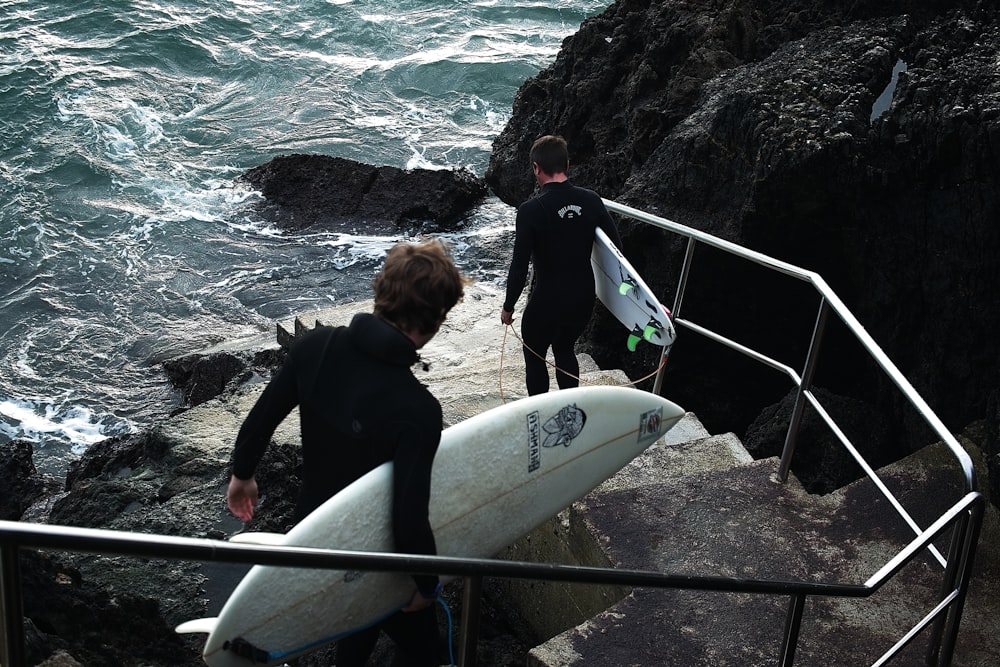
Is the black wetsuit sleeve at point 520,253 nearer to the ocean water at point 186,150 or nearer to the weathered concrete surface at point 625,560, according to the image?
the weathered concrete surface at point 625,560

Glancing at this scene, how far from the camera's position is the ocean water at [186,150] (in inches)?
413

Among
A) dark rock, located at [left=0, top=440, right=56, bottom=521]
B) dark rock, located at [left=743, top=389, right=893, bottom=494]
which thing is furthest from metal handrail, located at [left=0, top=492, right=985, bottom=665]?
dark rock, located at [left=0, top=440, right=56, bottom=521]

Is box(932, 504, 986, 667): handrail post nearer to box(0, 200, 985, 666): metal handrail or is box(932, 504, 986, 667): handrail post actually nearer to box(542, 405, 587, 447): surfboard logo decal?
box(0, 200, 985, 666): metal handrail

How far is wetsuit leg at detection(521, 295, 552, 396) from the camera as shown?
498 cm

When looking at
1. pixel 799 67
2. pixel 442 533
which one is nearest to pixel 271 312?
pixel 799 67

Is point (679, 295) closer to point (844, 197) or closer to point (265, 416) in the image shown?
point (844, 197)

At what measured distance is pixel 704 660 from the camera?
3203 millimetres

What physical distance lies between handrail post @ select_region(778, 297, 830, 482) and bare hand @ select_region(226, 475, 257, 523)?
216 cm

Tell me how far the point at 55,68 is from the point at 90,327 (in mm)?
10264

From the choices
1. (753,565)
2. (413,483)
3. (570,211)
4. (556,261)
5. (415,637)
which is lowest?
(753,565)

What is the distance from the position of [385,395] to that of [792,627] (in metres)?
1.33

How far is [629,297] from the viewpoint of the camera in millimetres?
5191

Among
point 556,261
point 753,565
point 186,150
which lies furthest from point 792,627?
point 186,150

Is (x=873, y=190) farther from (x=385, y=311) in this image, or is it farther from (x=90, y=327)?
(x=90, y=327)
